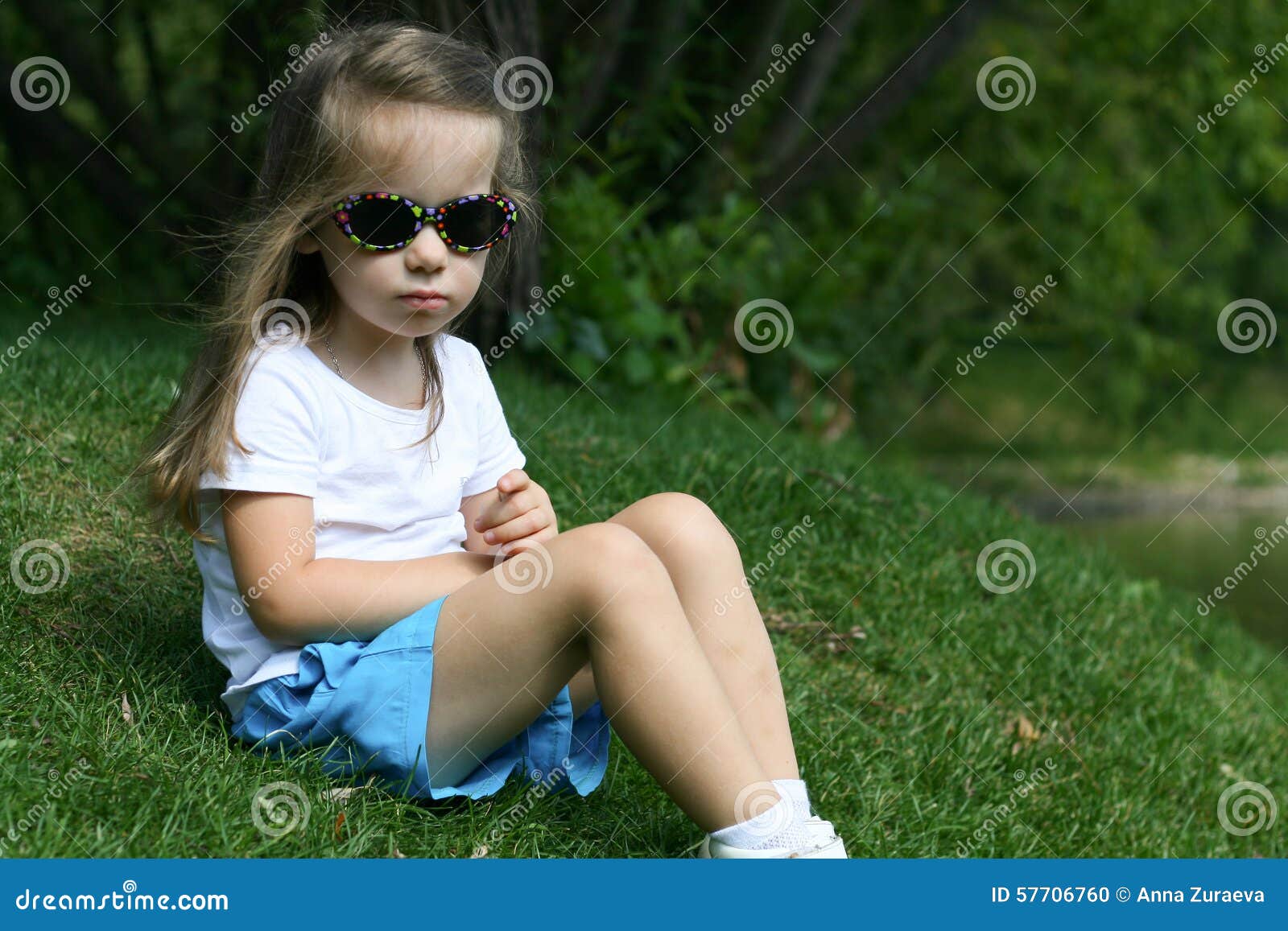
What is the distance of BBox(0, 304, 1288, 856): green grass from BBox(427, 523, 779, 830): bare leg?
0.82 ft

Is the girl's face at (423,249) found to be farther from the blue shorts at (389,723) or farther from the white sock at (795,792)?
the white sock at (795,792)

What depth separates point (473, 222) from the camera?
208cm

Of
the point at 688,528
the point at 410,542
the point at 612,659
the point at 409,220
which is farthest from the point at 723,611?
the point at 409,220

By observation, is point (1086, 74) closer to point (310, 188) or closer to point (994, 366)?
point (994, 366)

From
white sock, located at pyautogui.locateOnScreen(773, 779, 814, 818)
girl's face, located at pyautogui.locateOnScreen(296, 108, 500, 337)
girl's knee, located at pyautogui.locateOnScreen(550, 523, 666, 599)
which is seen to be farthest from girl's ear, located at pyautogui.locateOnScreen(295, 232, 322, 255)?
white sock, located at pyautogui.locateOnScreen(773, 779, 814, 818)

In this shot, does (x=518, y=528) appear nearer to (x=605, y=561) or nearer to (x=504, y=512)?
(x=504, y=512)

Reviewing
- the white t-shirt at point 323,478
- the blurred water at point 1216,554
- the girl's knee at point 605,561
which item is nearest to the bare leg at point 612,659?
the girl's knee at point 605,561

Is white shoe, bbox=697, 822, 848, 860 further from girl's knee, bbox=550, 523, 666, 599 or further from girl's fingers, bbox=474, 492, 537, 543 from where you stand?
girl's fingers, bbox=474, 492, 537, 543

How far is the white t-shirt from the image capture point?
1.99m

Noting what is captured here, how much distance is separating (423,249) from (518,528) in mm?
468

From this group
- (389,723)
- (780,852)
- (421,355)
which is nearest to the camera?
(780,852)

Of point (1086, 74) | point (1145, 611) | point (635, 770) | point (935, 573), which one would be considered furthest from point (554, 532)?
point (1086, 74)

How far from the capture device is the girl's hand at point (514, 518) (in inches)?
84.6

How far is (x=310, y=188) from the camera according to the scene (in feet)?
6.93
